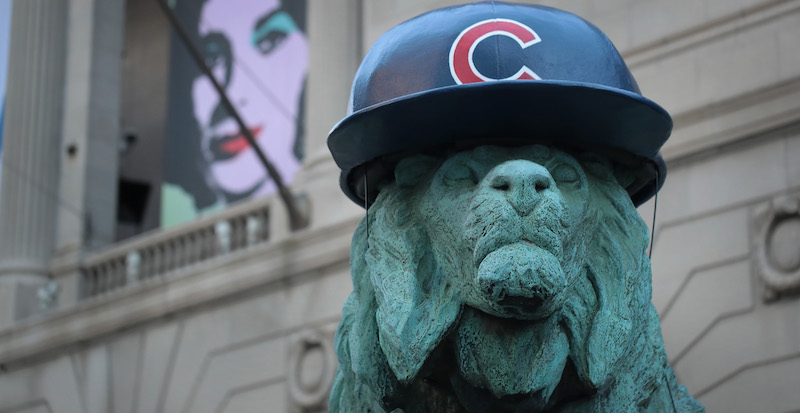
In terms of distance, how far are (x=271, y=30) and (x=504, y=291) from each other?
1642cm

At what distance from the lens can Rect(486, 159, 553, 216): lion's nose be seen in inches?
150

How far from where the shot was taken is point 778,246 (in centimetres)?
1212

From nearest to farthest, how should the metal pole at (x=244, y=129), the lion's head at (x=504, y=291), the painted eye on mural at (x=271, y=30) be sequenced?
1. the lion's head at (x=504, y=291)
2. the metal pole at (x=244, y=129)
3. the painted eye on mural at (x=271, y=30)

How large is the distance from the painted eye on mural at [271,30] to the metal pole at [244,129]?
3.40 meters

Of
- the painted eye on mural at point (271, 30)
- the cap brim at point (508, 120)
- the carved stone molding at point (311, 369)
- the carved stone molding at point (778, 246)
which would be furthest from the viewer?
the painted eye on mural at point (271, 30)

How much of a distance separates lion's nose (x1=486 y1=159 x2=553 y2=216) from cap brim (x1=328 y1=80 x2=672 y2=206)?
0.18 meters

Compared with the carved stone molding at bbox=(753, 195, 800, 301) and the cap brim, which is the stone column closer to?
the carved stone molding at bbox=(753, 195, 800, 301)

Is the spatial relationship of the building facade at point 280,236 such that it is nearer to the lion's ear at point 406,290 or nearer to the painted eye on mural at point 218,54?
the painted eye on mural at point 218,54

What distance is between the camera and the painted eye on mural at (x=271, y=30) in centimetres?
1956

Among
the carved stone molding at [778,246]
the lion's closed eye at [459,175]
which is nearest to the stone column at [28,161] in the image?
the carved stone molding at [778,246]

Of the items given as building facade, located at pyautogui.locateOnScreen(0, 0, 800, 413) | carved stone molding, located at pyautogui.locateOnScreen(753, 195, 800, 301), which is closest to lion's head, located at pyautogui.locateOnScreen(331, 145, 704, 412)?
carved stone molding, located at pyautogui.locateOnScreen(753, 195, 800, 301)

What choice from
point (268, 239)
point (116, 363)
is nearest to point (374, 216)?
point (268, 239)

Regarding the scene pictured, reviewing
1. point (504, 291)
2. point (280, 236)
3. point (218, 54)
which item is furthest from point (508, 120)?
point (218, 54)

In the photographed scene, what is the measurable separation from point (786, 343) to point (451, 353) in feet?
28.4
